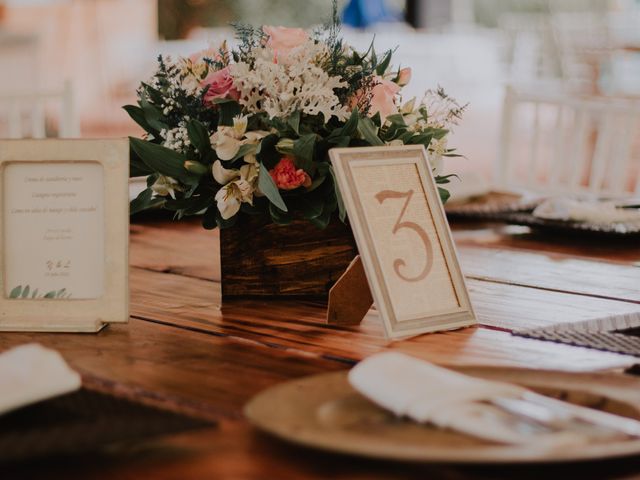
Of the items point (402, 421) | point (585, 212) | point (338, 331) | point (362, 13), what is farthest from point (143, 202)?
point (362, 13)

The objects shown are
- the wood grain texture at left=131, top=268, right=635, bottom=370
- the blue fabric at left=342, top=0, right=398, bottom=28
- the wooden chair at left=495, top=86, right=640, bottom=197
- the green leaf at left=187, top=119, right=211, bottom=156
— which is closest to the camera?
the wood grain texture at left=131, top=268, right=635, bottom=370

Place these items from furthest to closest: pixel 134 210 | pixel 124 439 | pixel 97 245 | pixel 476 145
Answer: pixel 476 145 < pixel 134 210 < pixel 97 245 < pixel 124 439

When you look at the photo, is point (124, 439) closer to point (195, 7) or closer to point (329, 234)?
point (329, 234)

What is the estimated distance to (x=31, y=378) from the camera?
33.0 inches

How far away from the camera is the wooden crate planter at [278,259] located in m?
1.40

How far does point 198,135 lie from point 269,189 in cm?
12

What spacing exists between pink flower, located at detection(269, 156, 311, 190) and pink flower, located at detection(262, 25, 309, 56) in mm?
155

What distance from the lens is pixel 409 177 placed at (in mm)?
1279

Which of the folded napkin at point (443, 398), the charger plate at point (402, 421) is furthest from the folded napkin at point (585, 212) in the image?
the folded napkin at point (443, 398)

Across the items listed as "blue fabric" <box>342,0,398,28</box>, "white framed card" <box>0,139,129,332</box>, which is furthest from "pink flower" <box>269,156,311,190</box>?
"blue fabric" <box>342,0,398,28</box>

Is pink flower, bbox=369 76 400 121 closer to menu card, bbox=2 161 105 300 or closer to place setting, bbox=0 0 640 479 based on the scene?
place setting, bbox=0 0 640 479

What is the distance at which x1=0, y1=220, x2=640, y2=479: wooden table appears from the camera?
754 millimetres

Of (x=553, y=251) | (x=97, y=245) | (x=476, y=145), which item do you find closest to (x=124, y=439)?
(x=97, y=245)

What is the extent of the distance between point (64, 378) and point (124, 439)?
113 millimetres
